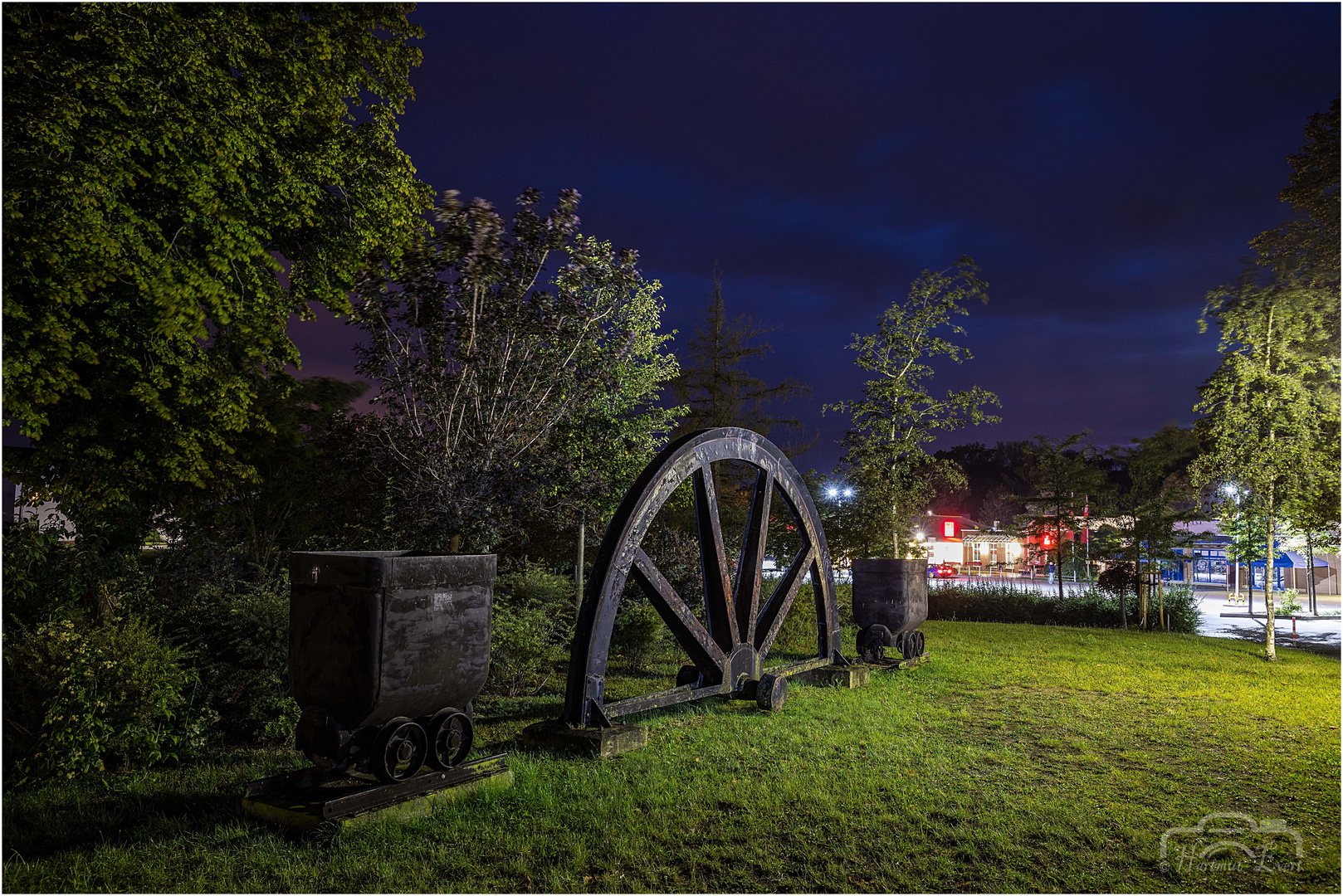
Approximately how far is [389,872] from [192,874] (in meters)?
1.05

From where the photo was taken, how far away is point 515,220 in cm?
898

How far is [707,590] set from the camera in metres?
Answer: 7.60

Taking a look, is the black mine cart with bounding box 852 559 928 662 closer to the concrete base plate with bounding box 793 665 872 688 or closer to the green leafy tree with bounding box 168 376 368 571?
the concrete base plate with bounding box 793 665 872 688

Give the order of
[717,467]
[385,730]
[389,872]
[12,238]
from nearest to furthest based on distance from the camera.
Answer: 1. [389,872]
2. [385,730]
3. [12,238]
4. [717,467]

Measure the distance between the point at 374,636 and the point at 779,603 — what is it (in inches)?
213

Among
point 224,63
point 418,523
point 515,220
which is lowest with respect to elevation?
point 418,523

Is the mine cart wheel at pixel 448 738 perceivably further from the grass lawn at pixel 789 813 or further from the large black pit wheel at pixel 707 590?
the large black pit wheel at pixel 707 590

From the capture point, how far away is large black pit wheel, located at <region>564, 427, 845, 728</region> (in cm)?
620

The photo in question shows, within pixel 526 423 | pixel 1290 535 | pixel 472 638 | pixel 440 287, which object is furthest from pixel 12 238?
pixel 1290 535

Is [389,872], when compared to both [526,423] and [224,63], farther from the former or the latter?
[224,63]

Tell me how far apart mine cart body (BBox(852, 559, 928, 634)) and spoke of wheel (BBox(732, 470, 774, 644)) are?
3263 millimetres

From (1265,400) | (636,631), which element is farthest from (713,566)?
(1265,400)

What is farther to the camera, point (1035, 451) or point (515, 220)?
point (1035, 451)

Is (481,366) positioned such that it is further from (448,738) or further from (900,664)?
(900,664)
